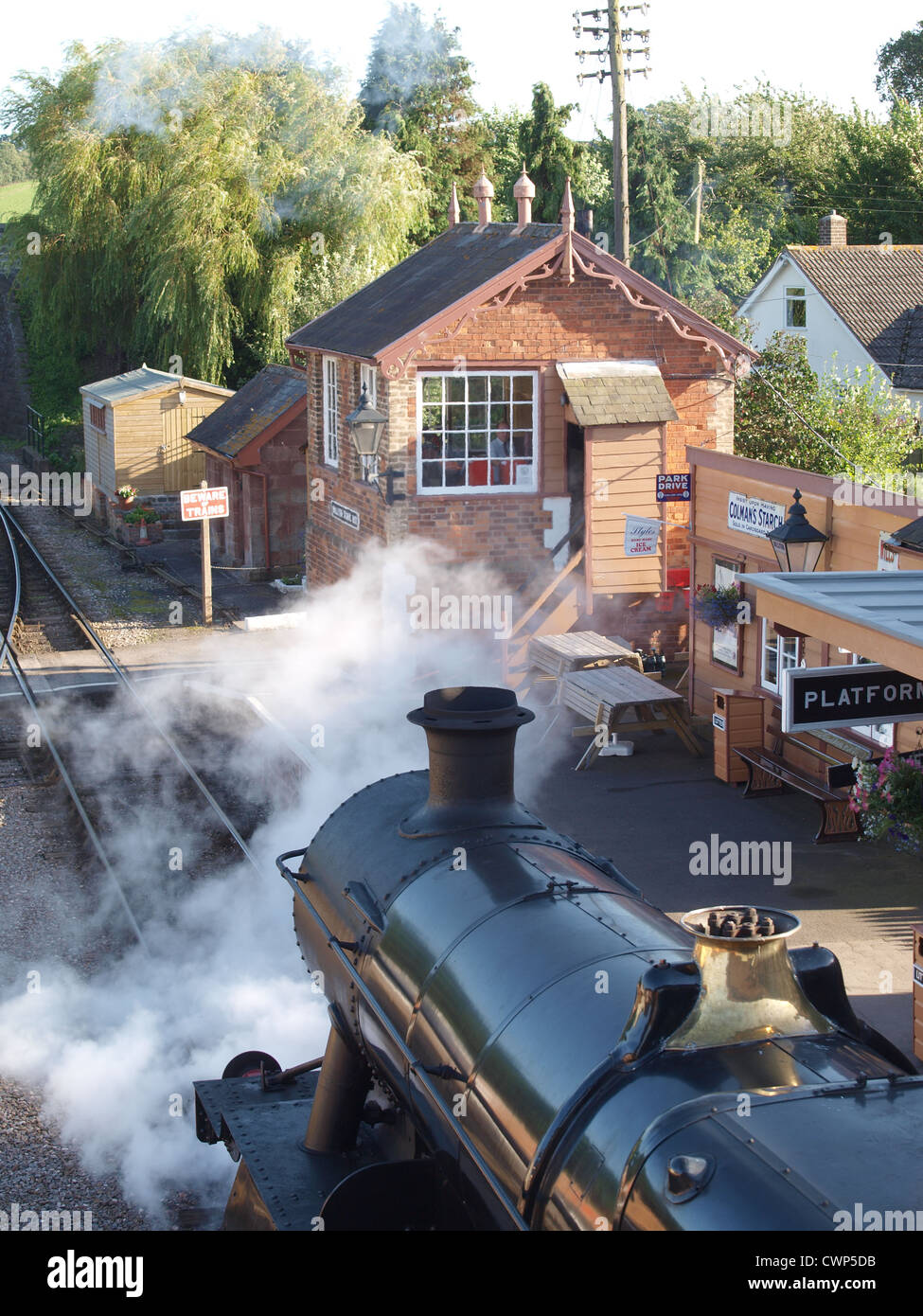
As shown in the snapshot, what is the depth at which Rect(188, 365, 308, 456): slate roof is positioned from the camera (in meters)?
22.4

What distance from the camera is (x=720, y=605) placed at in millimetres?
13500

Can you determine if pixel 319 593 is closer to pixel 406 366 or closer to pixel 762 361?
pixel 406 366

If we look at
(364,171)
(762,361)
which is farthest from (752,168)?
(762,361)

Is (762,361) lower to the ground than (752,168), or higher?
lower

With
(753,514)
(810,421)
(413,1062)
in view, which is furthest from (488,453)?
(413,1062)

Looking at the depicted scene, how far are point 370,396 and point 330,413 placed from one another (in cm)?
250

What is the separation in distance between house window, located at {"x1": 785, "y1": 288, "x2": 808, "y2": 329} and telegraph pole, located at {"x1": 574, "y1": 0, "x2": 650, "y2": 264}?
12783 mm

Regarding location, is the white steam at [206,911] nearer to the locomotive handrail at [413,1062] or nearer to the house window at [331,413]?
the locomotive handrail at [413,1062]

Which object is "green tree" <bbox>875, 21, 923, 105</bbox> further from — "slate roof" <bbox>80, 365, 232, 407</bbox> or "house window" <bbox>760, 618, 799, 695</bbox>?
"house window" <bbox>760, 618, 799, 695</bbox>
